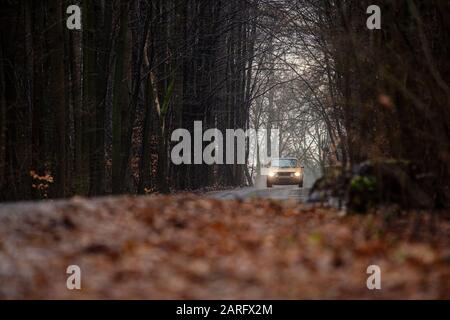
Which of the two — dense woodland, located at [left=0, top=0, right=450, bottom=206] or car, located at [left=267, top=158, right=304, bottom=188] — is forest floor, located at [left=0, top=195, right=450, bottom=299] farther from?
car, located at [left=267, top=158, right=304, bottom=188]

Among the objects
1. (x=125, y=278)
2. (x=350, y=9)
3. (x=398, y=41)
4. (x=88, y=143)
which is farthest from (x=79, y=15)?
(x=125, y=278)

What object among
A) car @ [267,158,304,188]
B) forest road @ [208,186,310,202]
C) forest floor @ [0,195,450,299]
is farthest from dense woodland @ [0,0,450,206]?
car @ [267,158,304,188]

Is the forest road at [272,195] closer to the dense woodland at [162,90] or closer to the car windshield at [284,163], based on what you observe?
the dense woodland at [162,90]

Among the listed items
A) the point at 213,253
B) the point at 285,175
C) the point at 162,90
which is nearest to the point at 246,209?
the point at 213,253

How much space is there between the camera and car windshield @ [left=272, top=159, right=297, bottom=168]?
3795cm

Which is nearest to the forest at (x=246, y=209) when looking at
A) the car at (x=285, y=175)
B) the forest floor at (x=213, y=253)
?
the forest floor at (x=213, y=253)

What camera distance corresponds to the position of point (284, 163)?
1505 inches

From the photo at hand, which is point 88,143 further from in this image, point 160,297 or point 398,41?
point 160,297

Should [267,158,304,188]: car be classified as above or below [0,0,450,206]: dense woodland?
below

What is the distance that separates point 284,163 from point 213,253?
1207 inches

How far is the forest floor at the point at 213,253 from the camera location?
6.71 metres

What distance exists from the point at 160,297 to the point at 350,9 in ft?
52.2

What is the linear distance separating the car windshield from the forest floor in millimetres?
27656
